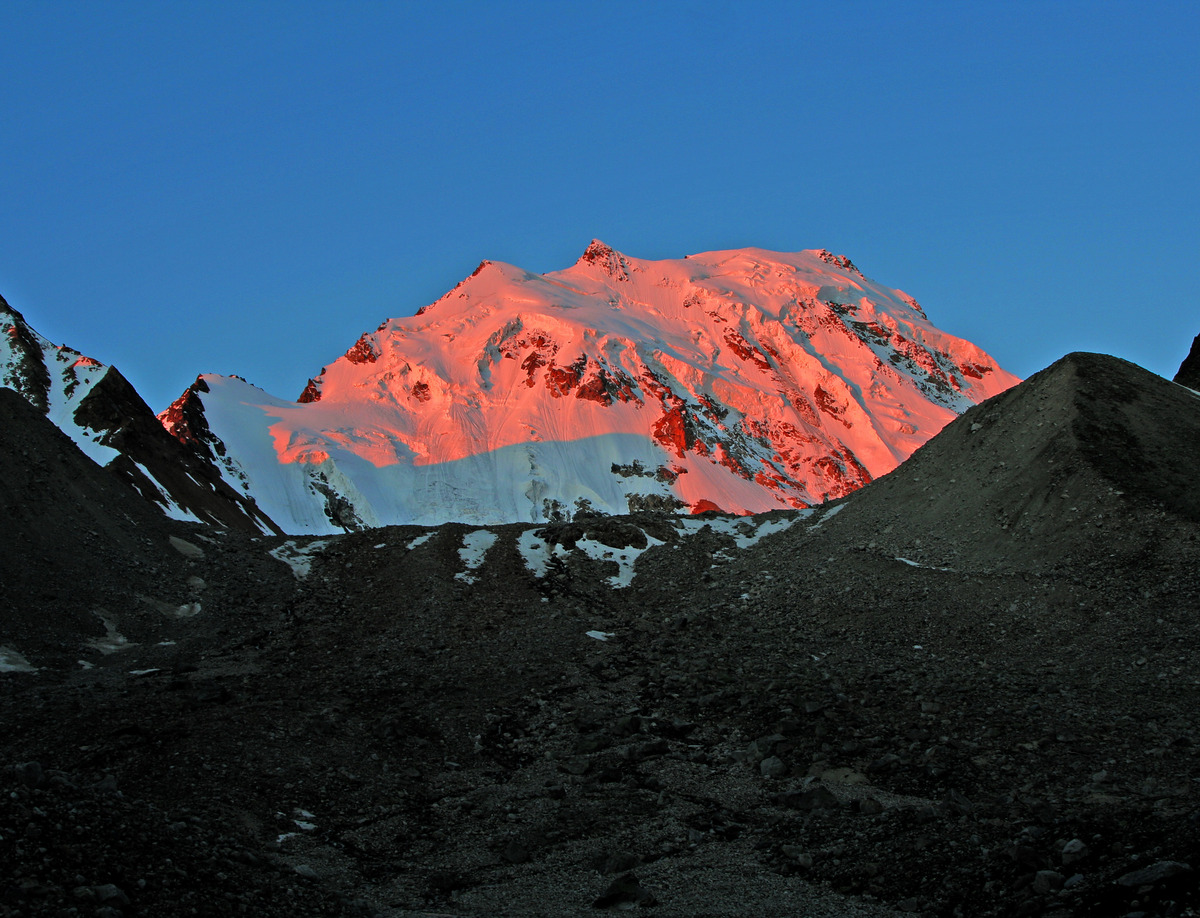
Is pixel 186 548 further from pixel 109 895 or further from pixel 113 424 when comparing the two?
pixel 113 424

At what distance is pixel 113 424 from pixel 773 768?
96.9 meters

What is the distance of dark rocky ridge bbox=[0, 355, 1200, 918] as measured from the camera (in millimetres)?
12672

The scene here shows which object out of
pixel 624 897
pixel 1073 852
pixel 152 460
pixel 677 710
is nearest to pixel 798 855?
pixel 624 897

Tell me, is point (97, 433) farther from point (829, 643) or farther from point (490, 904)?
point (490, 904)

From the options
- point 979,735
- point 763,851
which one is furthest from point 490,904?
point 979,735

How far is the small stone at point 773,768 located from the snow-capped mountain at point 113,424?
72352 millimetres

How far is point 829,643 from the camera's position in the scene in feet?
93.6

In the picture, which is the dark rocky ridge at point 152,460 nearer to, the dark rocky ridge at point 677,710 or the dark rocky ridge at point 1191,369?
the dark rocky ridge at point 677,710

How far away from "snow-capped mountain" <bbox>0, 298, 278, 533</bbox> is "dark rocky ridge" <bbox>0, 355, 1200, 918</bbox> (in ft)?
178

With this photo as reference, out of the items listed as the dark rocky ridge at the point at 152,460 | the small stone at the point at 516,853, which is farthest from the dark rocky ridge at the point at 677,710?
the dark rocky ridge at the point at 152,460

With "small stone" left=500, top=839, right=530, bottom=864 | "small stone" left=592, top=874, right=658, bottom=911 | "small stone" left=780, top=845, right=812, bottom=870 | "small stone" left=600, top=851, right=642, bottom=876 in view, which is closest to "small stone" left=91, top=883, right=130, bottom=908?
"small stone" left=592, top=874, right=658, bottom=911

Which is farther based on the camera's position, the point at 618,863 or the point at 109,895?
the point at 618,863

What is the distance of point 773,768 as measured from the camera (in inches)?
734

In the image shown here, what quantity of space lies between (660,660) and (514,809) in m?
11.3
